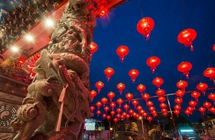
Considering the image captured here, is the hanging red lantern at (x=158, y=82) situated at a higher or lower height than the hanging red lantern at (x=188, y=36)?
lower

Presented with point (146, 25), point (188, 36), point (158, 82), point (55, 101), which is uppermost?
point (146, 25)

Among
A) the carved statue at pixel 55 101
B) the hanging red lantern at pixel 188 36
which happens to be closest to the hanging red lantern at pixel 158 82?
the hanging red lantern at pixel 188 36

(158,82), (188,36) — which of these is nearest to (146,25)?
(188,36)

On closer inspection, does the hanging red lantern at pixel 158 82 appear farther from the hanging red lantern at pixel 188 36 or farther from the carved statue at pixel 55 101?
the carved statue at pixel 55 101

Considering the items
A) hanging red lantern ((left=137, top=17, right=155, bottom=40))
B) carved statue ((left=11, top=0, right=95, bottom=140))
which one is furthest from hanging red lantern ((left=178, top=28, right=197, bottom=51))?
carved statue ((left=11, top=0, right=95, bottom=140))

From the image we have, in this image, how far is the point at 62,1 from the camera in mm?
5711

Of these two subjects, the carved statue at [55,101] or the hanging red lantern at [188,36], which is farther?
the hanging red lantern at [188,36]

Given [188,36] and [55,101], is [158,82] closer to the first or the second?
[188,36]

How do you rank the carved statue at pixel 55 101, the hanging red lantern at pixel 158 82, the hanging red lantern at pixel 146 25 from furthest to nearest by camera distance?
1. the hanging red lantern at pixel 158 82
2. the hanging red lantern at pixel 146 25
3. the carved statue at pixel 55 101

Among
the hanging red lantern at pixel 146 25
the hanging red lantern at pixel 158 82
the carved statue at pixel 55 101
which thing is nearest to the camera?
the carved statue at pixel 55 101

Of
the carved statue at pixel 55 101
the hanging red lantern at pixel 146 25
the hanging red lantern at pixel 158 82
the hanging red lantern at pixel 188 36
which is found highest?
the hanging red lantern at pixel 146 25

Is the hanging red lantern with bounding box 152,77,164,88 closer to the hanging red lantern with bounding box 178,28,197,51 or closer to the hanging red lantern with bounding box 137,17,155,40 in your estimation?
the hanging red lantern with bounding box 178,28,197,51

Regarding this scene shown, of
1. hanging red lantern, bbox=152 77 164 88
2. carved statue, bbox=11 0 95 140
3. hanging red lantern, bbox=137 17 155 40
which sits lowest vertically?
carved statue, bbox=11 0 95 140

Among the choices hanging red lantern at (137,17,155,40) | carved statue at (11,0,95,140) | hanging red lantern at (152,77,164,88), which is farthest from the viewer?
hanging red lantern at (152,77,164,88)
